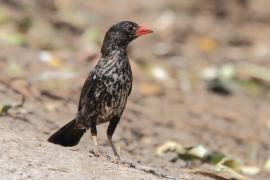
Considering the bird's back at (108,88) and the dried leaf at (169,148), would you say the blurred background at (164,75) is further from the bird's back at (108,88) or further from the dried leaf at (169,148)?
the bird's back at (108,88)

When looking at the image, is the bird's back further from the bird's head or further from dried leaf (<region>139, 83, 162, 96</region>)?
dried leaf (<region>139, 83, 162, 96</region>)

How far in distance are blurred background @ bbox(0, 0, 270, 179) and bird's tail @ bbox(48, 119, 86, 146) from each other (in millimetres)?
397

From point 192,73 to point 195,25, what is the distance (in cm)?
316

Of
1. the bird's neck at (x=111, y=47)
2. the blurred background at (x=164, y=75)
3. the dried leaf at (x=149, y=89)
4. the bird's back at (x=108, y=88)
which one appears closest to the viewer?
the bird's back at (x=108, y=88)

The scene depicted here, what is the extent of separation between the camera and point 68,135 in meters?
8.08

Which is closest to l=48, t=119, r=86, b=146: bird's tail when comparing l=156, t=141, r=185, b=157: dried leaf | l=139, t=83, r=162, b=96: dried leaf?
l=156, t=141, r=185, b=157: dried leaf

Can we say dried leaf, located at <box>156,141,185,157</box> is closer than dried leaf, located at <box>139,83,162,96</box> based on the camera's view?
Yes

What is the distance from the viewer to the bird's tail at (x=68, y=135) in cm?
800

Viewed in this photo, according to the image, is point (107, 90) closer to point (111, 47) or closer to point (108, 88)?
point (108, 88)

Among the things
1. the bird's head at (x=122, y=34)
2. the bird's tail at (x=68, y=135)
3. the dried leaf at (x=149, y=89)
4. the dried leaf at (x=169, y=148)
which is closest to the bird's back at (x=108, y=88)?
the bird's head at (x=122, y=34)

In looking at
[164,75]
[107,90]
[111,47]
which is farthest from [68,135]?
[164,75]

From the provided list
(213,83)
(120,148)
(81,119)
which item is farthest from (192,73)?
(81,119)

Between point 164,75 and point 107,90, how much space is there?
6.13m

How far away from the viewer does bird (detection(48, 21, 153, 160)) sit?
25.0 feet
